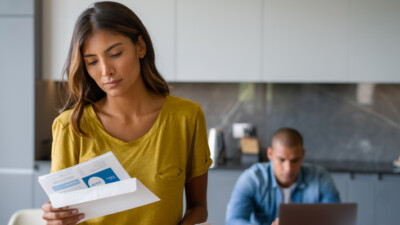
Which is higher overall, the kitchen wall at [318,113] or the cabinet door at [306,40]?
the cabinet door at [306,40]

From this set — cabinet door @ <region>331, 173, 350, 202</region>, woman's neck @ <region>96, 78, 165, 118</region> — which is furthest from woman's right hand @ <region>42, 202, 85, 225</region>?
cabinet door @ <region>331, 173, 350, 202</region>

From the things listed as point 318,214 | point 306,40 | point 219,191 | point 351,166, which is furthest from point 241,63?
point 318,214

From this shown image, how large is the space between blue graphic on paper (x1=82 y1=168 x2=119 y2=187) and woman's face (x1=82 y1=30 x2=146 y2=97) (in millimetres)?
210

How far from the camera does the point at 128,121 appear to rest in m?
1.13

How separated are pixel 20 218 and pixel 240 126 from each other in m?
2.05

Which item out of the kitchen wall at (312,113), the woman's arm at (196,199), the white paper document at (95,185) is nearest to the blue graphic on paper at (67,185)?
the white paper document at (95,185)

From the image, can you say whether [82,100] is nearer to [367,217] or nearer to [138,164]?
[138,164]

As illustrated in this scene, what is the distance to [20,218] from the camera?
70.0 inches

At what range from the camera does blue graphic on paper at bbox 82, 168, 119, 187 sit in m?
0.94

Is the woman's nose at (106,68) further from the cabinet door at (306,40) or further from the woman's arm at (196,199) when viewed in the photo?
the cabinet door at (306,40)

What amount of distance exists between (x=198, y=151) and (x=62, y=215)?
38 centimetres

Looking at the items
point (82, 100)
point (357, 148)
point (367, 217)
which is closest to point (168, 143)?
point (82, 100)

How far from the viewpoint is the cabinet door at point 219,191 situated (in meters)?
3.04

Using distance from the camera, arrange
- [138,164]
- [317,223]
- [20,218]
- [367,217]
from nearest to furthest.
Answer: [138,164]
[317,223]
[20,218]
[367,217]
